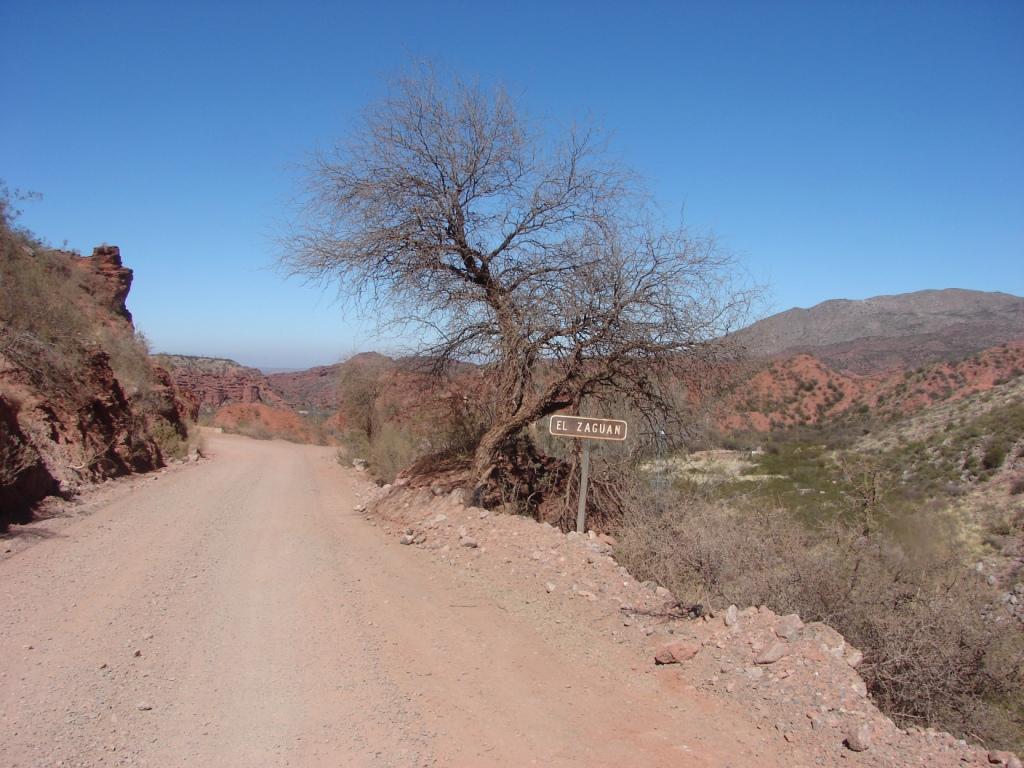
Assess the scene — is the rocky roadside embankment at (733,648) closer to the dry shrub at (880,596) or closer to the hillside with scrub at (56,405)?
the dry shrub at (880,596)

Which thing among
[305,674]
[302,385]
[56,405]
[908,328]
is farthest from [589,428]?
[302,385]

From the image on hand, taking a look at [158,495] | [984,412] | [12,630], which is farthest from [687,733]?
[984,412]

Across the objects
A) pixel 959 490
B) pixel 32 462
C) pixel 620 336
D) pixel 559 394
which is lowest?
pixel 959 490

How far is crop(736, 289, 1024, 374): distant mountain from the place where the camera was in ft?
173

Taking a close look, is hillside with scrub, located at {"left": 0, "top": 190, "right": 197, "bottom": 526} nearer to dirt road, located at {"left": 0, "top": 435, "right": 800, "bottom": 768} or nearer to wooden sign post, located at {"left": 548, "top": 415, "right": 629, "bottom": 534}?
dirt road, located at {"left": 0, "top": 435, "right": 800, "bottom": 768}

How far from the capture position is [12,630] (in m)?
5.92

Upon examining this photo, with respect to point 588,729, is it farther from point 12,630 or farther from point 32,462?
point 32,462

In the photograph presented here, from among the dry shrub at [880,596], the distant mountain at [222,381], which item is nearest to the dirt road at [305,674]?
the dry shrub at [880,596]

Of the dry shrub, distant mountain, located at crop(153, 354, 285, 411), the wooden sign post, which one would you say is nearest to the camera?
the dry shrub

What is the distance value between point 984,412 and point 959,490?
306 inches

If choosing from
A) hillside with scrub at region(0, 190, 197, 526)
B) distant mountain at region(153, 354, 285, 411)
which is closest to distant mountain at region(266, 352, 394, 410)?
distant mountain at region(153, 354, 285, 411)

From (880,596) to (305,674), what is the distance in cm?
472

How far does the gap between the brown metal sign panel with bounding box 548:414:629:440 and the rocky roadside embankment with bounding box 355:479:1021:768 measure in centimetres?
132

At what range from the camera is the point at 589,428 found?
915 centimetres
